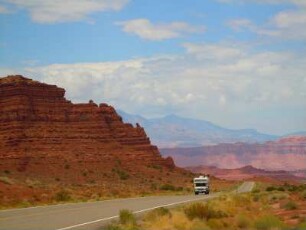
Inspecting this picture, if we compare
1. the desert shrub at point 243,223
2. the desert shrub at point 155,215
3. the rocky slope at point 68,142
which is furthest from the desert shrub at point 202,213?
the rocky slope at point 68,142

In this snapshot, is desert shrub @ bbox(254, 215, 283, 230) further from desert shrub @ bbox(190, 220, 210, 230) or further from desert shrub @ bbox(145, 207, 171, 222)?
desert shrub @ bbox(145, 207, 171, 222)

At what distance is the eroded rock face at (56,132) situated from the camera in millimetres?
99312

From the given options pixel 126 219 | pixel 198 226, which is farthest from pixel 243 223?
pixel 126 219

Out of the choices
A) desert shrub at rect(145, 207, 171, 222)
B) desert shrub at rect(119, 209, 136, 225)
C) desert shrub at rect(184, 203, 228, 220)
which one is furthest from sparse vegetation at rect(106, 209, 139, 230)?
desert shrub at rect(184, 203, 228, 220)

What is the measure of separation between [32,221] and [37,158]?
73.7 meters

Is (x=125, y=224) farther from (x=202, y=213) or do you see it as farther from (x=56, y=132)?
(x=56, y=132)

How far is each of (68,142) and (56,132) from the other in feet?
9.05

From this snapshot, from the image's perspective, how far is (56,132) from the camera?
104 metres

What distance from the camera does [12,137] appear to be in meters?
101

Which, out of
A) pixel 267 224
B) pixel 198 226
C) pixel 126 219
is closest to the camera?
pixel 267 224

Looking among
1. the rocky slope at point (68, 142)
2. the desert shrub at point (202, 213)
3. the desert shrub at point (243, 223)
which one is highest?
the rocky slope at point (68, 142)

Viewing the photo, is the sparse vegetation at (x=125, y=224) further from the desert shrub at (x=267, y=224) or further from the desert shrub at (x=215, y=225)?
the desert shrub at (x=267, y=224)

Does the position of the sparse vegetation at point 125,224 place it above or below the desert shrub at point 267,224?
above

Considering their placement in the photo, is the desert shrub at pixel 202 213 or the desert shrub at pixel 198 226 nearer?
the desert shrub at pixel 198 226
